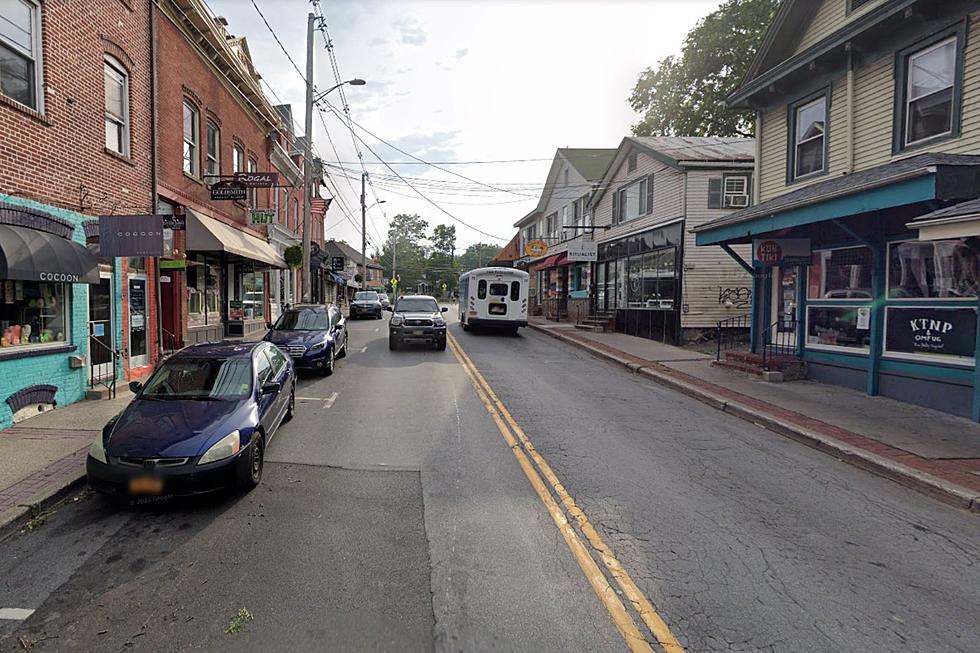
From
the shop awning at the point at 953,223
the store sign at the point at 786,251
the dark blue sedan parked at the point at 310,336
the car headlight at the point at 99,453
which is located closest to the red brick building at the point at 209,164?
the dark blue sedan parked at the point at 310,336

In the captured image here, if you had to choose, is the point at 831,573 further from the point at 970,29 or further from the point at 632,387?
the point at 970,29

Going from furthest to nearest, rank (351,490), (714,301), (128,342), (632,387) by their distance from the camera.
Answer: (714,301)
(632,387)
(128,342)
(351,490)

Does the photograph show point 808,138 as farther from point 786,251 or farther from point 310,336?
point 310,336

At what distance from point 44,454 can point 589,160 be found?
28.6 meters

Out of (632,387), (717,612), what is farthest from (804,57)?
(717,612)

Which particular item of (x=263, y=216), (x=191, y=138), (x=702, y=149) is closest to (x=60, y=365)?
(x=191, y=138)

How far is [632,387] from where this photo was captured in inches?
454

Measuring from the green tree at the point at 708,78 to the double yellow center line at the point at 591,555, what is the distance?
27.3 m

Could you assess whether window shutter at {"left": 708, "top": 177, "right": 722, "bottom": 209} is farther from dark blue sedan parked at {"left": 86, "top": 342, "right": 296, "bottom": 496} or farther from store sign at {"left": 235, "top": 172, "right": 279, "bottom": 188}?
dark blue sedan parked at {"left": 86, "top": 342, "right": 296, "bottom": 496}

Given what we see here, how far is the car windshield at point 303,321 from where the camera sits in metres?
13.1

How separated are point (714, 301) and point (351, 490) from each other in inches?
635

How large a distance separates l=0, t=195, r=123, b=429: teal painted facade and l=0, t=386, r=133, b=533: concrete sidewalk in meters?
0.25

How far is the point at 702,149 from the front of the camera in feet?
66.1

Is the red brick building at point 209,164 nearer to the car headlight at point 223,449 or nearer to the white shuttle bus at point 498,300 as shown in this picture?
the white shuttle bus at point 498,300
